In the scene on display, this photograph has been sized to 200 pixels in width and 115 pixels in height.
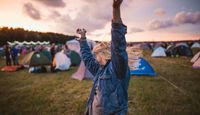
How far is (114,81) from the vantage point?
85.0 inches

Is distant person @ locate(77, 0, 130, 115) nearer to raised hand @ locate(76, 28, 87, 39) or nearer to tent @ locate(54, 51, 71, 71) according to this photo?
raised hand @ locate(76, 28, 87, 39)

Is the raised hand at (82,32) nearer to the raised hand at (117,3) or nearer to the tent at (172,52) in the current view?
the raised hand at (117,3)

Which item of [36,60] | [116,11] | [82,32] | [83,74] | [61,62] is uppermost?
[116,11]

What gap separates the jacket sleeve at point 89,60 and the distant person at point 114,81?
13.6 inches

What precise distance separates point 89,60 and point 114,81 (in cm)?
76

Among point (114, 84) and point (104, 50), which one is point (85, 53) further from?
point (114, 84)

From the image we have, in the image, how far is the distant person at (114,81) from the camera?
1.92 meters

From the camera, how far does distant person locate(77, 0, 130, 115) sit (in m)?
1.92

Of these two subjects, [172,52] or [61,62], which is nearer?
[61,62]

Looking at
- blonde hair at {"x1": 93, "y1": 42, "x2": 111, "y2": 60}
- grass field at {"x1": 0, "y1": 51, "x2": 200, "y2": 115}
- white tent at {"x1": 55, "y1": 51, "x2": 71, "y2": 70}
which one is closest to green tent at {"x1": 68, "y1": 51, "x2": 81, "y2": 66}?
white tent at {"x1": 55, "y1": 51, "x2": 71, "y2": 70}

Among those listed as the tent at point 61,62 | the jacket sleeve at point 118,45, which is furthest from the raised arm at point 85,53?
the tent at point 61,62

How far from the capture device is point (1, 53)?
36.4 meters

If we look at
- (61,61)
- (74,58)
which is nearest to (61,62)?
(61,61)

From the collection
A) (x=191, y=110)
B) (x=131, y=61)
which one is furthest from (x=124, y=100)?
(x=191, y=110)
